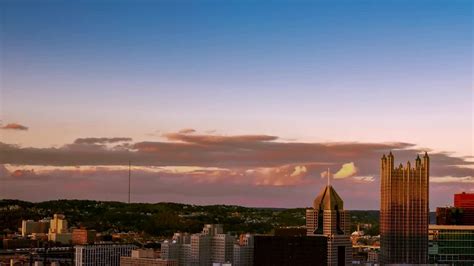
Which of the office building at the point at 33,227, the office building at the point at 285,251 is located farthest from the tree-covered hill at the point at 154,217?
the office building at the point at 285,251

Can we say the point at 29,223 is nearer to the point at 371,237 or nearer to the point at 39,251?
the point at 39,251

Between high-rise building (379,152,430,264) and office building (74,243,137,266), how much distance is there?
59.2 ft

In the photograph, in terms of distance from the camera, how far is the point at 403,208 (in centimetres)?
7200

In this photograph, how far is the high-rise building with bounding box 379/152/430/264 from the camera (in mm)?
70125

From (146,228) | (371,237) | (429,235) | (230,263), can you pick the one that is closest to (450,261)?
(429,235)

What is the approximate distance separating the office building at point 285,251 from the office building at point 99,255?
11814 mm

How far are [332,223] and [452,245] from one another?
27.0 feet

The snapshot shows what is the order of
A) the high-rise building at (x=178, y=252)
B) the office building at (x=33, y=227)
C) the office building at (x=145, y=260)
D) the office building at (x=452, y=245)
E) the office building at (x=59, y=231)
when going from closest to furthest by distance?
the office building at (x=145, y=260)
the high-rise building at (x=178, y=252)
the office building at (x=452, y=245)
the office building at (x=59, y=231)
the office building at (x=33, y=227)

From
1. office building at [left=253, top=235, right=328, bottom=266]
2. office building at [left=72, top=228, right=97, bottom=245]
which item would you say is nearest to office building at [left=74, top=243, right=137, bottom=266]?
office building at [left=253, top=235, right=328, bottom=266]

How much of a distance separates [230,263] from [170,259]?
3676 millimetres

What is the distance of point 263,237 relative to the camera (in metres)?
58.3

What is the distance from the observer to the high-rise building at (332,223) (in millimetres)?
66438

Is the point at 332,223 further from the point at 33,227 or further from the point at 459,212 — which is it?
the point at 33,227

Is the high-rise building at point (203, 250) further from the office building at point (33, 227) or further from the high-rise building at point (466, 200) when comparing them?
the office building at point (33, 227)
